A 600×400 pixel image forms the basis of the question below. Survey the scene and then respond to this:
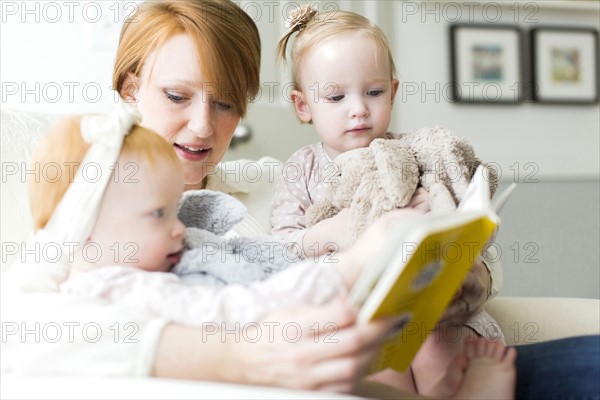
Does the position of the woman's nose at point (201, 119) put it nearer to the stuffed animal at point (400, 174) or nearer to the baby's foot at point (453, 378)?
the stuffed animal at point (400, 174)

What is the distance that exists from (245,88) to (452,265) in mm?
676

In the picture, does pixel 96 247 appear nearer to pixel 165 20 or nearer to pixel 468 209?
pixel 468 209

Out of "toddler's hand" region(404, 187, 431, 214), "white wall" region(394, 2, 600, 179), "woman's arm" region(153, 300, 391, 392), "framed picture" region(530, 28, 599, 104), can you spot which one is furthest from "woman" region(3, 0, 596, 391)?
"framed picture" region(530, 28, 599, 104)

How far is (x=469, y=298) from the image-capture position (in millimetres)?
1096

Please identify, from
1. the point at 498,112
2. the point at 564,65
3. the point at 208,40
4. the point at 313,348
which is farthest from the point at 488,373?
the point at 564,65

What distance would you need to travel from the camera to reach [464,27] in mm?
2773

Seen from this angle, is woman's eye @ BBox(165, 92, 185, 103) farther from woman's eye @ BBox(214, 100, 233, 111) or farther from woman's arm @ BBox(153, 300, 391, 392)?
woman's arm @ BBox(153, 300, 391, 392)

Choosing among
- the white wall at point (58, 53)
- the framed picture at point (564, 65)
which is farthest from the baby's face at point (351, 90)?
the framed picture at point (564, 65)

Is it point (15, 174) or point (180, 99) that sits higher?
point (180, 99)

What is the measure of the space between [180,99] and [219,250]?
0.45 metres

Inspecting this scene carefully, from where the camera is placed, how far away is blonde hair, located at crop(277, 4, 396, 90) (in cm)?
136

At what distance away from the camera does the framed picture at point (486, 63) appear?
277cm

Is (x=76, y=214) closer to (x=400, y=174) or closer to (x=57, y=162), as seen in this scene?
(x=57, y=162)

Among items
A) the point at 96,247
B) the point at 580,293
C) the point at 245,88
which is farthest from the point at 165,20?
the point at 580,293
